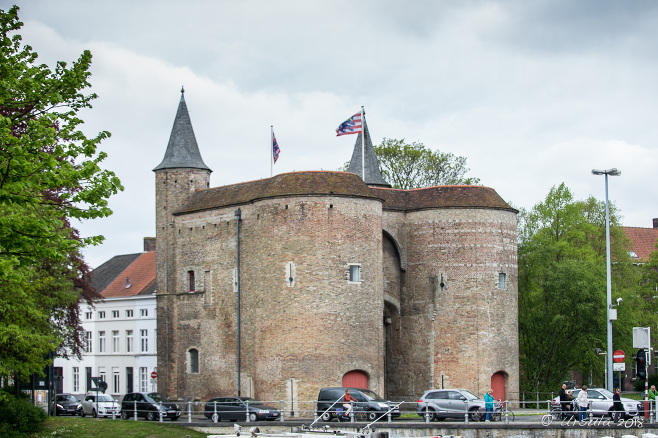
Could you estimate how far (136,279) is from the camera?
7100cm

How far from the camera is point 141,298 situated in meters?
67.8

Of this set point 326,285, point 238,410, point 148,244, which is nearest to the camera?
point 238,410

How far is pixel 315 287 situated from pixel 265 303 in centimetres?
286

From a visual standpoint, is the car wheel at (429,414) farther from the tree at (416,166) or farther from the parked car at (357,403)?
the tree at (416,166)

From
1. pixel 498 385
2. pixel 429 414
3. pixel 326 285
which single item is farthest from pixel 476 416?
pixel 498 385

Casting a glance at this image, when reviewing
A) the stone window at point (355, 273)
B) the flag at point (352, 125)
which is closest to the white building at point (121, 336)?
the stone window at point (355, 273)

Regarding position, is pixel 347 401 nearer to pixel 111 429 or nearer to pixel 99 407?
pixel 111 429

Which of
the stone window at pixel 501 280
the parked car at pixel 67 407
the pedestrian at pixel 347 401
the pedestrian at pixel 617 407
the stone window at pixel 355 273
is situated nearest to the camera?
the pedestrian at pixel 617 407

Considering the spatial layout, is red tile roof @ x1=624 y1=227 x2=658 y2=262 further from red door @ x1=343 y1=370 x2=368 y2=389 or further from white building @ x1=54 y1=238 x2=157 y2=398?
red door @ x1=343 y1=370 x2=368 y2=389

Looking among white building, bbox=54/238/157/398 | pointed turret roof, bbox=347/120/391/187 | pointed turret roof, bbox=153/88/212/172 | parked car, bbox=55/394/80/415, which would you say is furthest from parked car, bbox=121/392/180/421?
pointed turret roof, bbox=347/120/391/187

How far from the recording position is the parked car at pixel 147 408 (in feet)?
140

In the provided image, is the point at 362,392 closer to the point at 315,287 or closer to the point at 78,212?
the point at 315,287

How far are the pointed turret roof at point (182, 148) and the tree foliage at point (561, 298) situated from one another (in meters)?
21.9

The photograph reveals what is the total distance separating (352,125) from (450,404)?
54.2 feet
